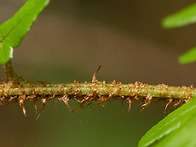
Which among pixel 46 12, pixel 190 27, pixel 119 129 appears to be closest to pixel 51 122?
pixel 119 129

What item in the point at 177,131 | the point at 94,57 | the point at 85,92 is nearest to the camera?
the point at 177,131

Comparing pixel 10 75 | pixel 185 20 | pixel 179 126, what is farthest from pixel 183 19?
pixel 10 75

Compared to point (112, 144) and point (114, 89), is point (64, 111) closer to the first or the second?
point (112, 144)

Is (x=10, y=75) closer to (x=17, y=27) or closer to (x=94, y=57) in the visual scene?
(x=17, y=27)

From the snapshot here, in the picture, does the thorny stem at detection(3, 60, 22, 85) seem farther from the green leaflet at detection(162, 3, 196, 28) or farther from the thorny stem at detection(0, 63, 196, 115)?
the green leaflet at detection(162, 3, 196, 28)

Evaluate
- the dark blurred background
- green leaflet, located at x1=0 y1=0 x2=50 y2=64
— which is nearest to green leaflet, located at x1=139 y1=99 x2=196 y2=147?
green leaflet, located at x1=0 y1=0 x2=50 y2=64

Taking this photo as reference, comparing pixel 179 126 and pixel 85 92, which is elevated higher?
pixel 85 92
